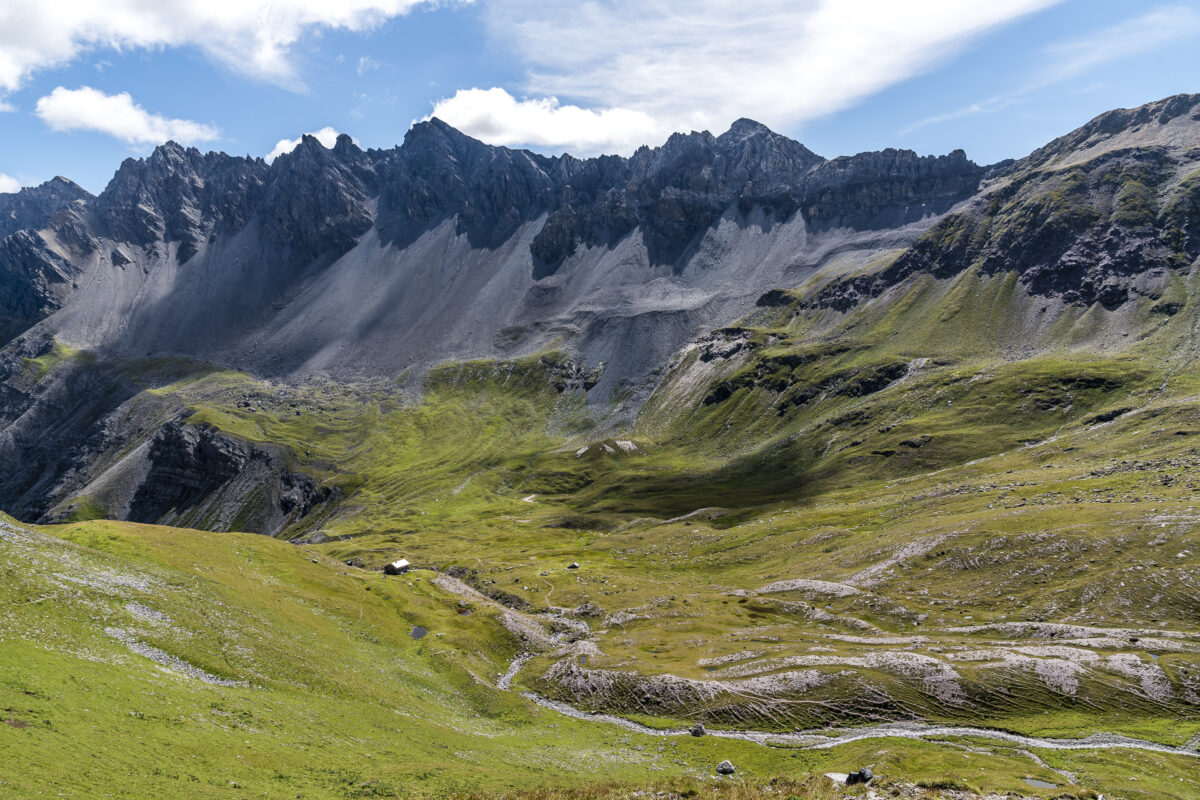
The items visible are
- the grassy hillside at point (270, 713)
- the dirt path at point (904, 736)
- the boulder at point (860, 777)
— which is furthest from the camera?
the dirt path at point (904, 736)

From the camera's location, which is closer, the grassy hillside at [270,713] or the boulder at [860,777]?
the grassy hillside at [270,713]

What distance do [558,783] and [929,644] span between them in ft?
184

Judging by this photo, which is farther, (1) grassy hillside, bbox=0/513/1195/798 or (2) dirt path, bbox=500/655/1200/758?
(2) dirt path, bbox=500/655/1200/758

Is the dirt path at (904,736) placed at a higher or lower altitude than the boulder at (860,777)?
lower

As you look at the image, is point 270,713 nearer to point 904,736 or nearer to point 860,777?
point 860,777

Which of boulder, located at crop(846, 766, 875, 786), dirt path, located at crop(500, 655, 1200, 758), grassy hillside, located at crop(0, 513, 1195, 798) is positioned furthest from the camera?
dirt path, located at crop(500, 655, 1200, 758)

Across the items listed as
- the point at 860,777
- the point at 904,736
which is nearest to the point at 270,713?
the point at 860,777

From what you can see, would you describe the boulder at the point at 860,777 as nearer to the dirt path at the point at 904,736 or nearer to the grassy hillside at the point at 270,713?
the grassy hillside at the point at 270,713

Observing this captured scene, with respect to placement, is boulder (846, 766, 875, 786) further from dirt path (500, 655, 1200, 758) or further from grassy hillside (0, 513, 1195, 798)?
dirt path (500, 655, 1200, 758)

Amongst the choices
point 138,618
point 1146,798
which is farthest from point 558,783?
point 1146,798

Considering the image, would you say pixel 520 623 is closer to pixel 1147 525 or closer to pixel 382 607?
pixel 382 607

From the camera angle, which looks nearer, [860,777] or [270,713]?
[860,777]

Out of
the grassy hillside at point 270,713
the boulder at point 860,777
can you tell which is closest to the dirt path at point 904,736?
the grassy hillside at point 270,713

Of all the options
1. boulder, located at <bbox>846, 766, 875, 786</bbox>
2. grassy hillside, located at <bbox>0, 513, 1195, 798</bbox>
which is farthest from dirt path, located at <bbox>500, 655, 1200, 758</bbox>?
boulder, located at <bbox>846, 766, 875, 786</bbox>
